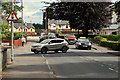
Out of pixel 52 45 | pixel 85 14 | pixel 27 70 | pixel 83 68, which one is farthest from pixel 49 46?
pixel 85 14

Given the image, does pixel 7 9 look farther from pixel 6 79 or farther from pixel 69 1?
pixel 6 79

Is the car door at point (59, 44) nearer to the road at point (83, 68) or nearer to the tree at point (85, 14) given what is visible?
the road at point (83, 68)

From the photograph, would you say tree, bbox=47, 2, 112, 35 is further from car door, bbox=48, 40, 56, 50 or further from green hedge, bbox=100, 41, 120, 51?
car door, bbox=48, 40, 56, 50

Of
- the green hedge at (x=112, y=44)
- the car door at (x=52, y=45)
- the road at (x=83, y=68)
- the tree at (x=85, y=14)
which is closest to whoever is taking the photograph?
the road at (x=83, y=68)

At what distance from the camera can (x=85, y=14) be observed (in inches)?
2212

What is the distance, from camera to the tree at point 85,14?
186 feet

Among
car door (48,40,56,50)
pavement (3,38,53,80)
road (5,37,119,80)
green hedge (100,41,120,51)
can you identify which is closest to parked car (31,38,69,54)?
car door (48,40,56,50)

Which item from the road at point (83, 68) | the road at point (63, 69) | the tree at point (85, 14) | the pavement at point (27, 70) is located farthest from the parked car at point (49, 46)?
the tree at point (85, 14)

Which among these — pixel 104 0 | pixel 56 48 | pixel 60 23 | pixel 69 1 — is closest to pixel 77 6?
pixel 69 1

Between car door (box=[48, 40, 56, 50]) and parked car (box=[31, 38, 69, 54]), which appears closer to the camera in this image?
parked car (box=[31, 38, 69, 54])

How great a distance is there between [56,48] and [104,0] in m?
28.5

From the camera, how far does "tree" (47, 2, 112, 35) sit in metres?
56.8

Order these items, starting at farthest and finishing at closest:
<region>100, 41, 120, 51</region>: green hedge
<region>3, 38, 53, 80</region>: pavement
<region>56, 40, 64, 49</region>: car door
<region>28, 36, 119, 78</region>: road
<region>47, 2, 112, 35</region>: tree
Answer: <region>47, 2, 112, 35</region>: tree → <region>100, 41, 120, 51</region>: green hedge → <region>56, 40, 64, 49</region>: car door → <region>28, 36, 119, 78</region>: road → <region>3, 38, 53, 80</region>: pavement

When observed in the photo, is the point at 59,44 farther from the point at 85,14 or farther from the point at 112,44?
the point at 85,14
